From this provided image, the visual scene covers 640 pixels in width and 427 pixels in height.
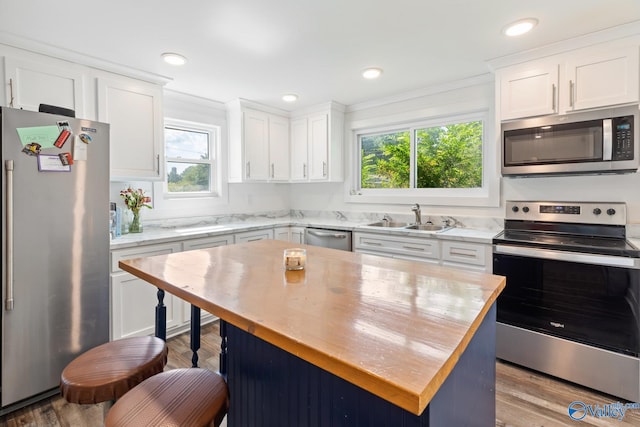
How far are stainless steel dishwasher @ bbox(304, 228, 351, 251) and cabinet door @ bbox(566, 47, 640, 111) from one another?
6.82 ft

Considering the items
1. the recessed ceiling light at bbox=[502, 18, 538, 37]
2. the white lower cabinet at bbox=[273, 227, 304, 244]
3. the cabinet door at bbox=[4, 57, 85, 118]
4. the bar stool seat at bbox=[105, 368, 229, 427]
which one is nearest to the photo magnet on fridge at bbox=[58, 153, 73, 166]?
the cabinet door at bbox=[4, 57, 85, 118]

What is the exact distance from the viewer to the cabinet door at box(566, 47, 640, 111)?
2.05 m

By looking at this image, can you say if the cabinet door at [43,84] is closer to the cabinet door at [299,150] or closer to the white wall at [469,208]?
the cabinet door at [299,150]

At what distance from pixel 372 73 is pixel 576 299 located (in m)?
2.27

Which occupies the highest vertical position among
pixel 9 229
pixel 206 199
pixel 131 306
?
pixel 206 199

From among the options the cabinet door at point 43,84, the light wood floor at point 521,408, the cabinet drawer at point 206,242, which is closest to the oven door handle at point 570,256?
the light wood floor at point 521,408

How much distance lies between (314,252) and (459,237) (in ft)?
4.55

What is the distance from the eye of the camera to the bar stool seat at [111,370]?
1162 millimetres

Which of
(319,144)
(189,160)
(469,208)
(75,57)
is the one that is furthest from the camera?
(319,144)

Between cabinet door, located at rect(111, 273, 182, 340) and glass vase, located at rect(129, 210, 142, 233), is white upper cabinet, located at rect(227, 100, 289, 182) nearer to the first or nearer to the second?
glass vase, located at rect(129, 210, 142, 233)

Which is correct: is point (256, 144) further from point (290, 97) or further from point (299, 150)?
point (290, 97)

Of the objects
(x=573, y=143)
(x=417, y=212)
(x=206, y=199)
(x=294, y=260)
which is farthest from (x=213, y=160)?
(x=573, y=143)

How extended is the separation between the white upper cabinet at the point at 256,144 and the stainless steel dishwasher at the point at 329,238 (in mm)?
908

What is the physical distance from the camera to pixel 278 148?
406 cm
